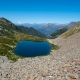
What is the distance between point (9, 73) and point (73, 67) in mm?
20364

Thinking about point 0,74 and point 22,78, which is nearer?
point 22,78

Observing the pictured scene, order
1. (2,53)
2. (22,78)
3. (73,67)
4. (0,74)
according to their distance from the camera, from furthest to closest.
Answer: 1. (2,53)
2. (0,74)
3. (22,78)
4. (73,67)

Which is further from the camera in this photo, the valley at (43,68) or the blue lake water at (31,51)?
the blue lake water at (31,51)

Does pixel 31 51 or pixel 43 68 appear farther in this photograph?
pixel 31 51

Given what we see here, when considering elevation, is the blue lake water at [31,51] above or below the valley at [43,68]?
below

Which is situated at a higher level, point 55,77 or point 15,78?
point 55,77

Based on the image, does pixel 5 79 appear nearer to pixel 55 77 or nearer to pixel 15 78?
pixel 15 78

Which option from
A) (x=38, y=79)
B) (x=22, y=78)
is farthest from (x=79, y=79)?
(x=22, y=78)

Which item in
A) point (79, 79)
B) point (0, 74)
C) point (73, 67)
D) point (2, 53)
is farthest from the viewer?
point (2, 53)

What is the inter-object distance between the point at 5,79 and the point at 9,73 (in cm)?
595

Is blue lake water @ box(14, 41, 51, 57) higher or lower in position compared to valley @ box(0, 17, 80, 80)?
lower

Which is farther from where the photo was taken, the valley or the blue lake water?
the blue lake water

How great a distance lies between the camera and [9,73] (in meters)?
47.5

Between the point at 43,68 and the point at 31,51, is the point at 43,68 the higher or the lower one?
the higher one
